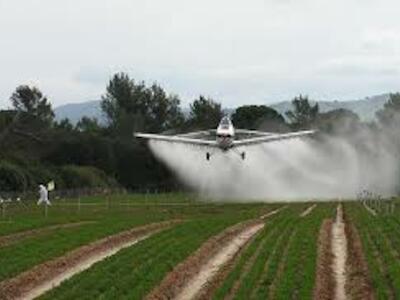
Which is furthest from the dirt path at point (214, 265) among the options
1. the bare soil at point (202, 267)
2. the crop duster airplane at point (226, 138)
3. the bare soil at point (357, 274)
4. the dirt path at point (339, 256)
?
the crop duster airplane at point (226, 138)

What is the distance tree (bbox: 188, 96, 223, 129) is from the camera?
550 ft

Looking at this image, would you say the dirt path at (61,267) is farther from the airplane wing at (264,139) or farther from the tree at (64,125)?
the tree at (64,125)

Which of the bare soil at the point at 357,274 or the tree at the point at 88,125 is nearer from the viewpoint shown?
the bare soil at the point at 357,274

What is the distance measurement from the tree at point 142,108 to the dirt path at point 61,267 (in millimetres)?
119884

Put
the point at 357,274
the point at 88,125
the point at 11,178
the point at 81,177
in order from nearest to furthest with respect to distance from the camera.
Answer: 1. the point at 357,274
2. the point at 11,178
3. the point at 81,177
4. the point at 88,125

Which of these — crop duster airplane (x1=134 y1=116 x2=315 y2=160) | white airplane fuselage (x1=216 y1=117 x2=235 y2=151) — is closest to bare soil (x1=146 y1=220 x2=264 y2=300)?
white airplane fuselage (x1=216 y1=117 x2=235 y2=151)

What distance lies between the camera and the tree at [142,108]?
547 feet

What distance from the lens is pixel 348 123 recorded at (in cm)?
13450

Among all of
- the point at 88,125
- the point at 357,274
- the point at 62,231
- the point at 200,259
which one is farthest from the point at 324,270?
the point at 88,125


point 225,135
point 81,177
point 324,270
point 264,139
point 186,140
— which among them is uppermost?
point 264,139

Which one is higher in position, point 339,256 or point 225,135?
point 225,135

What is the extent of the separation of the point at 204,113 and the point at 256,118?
1983 cm

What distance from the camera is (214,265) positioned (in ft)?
102

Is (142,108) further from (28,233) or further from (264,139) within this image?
(28,233)
